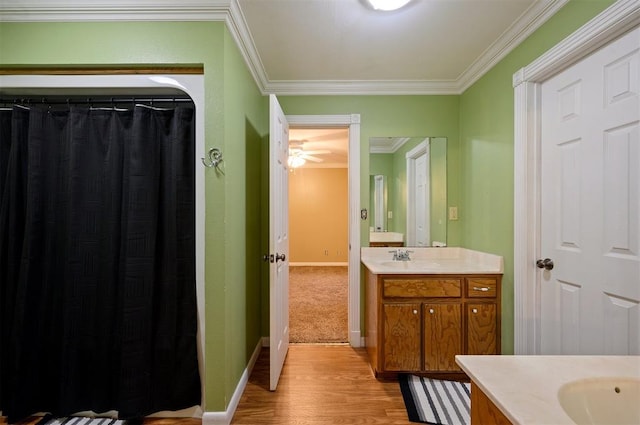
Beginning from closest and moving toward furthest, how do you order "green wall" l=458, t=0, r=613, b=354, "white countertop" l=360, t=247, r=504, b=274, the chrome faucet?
"green wall" l=458, t=0, r=613, b=354
"white countertop" l=360, t=247, r=504, b=274
the chrome faucet

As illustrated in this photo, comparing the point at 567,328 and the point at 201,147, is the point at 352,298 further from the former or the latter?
the point at 201,147

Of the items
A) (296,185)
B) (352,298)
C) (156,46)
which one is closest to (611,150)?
(352,298)

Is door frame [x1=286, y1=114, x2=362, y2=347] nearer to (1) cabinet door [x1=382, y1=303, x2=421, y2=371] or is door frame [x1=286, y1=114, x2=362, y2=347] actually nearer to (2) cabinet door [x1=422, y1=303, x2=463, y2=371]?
(1) cabinet door [x1=382, y1=303, x2=421, y2=371]

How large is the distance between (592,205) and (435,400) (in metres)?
1.50

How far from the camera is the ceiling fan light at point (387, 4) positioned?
160 cm

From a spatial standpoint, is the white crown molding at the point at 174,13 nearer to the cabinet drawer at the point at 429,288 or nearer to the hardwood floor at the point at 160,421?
the cabinet drawer at the point at 429,288

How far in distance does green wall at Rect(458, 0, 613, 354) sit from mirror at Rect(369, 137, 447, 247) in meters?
0.22

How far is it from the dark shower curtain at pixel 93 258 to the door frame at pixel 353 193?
124 centimetres

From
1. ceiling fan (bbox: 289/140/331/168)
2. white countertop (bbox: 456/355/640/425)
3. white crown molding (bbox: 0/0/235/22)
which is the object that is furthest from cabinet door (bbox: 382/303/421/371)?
ceiling fan (bbox: 289/140/331/168)

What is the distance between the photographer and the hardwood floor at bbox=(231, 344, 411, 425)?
68.9 inches

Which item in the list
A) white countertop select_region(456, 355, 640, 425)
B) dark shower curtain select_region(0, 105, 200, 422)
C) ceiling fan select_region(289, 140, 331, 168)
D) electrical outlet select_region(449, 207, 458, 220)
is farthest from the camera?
ceiling fan select_region(289, 140, 331, 168)

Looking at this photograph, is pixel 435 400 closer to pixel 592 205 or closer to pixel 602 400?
pixel 602 400

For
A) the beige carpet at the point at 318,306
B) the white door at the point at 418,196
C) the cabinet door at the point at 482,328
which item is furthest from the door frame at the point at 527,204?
the beige carpet at the point at 318,306

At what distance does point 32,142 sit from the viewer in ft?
5.50
